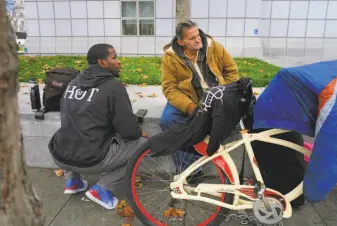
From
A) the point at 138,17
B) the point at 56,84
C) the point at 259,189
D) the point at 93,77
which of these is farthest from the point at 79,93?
the point at 138,17

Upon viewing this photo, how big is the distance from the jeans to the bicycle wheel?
161 mm

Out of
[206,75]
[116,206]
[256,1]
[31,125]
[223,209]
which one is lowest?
[116,206]

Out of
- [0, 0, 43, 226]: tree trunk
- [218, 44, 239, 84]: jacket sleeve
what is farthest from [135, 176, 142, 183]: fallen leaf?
[0, 0, 43, 226]: tree trunk

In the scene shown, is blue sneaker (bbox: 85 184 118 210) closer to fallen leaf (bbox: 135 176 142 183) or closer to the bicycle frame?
fallen leaf (bbox: 135 176 142 183)

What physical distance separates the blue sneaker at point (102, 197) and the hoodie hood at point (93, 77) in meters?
0.94

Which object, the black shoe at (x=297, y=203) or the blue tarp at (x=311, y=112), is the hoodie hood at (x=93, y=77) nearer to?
the blue tarp at (x=311, y=112)

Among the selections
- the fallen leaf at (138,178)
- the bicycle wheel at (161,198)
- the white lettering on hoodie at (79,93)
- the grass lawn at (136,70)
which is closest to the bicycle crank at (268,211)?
the bicycle wheel at (161,198)

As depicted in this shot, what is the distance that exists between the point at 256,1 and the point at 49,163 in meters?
7.82

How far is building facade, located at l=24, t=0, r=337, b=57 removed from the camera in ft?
33.4

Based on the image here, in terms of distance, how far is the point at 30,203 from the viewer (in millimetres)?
1717

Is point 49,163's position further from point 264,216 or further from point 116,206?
point 264,216

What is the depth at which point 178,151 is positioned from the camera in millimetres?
3164

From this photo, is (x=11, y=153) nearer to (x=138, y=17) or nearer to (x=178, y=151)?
(x=178, y=151)

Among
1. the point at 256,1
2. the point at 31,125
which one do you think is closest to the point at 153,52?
the point at 256,1
